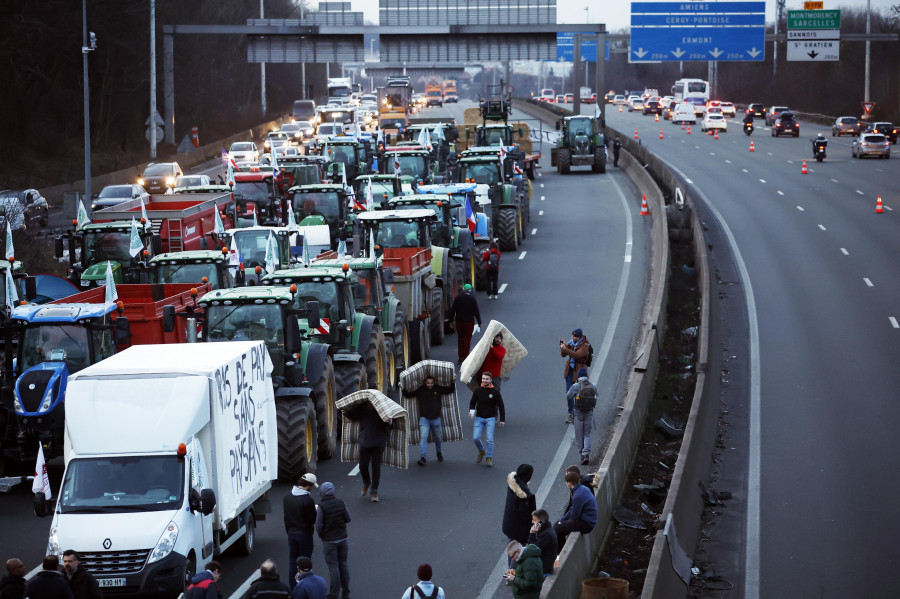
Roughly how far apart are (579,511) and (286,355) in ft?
18.9

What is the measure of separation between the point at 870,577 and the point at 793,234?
99.5ft

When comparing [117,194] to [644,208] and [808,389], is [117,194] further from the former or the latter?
[808,389]

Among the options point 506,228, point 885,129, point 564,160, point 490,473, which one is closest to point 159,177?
point 564,160

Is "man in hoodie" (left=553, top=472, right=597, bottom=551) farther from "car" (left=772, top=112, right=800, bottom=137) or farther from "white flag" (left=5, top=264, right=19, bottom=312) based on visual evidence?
"car" (left=772, top=112, right=800, bottom=137)

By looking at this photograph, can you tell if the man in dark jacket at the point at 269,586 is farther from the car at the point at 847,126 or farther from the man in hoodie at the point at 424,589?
the car at the point at 847,126

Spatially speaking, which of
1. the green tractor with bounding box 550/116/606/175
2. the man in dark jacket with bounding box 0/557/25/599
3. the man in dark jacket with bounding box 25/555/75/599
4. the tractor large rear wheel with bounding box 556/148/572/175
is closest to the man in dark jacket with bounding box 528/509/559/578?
the man in dark jacket with bounding box 25/555/75/599

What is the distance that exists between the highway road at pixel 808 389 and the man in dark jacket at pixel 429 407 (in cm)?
430

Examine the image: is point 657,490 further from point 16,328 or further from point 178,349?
point 16,328

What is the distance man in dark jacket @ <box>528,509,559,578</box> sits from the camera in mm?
13234

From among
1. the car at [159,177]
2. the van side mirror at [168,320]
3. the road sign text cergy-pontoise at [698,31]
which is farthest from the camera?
the road sign text cergy-pontoise at [698,31]

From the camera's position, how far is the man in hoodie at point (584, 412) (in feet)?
64.1

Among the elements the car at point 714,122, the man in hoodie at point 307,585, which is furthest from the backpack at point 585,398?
the car at point 714,122

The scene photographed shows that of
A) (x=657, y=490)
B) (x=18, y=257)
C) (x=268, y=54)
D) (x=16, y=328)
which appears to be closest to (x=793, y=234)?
(x=18, y=257)

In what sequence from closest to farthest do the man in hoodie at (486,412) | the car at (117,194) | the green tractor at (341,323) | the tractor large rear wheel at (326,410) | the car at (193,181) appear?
the tractor large rear wheel at (326,410), the man in hoodie at (486,412), the green tractor at (341,323), the car at (117,194), the car at (193,181)
